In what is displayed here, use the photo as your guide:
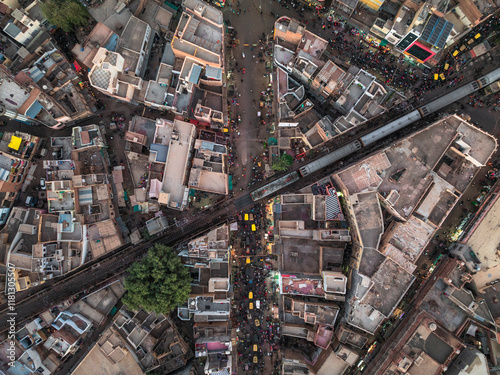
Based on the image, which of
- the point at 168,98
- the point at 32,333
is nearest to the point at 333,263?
the point at 168,98

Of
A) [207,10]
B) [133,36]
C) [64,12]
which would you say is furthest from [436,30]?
[64,12]

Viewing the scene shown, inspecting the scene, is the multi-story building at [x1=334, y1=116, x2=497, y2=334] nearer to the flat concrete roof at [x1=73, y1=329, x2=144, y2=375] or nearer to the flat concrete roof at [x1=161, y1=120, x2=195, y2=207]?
the flat concrete roof at [x1=161, y1=120, x2=195, y2=207]

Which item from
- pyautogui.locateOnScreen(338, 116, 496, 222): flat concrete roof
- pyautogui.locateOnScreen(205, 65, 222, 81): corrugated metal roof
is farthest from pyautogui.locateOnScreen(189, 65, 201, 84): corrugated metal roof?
pyautogui.locateOnScreen(338, 116, 496, 222): flat concrete roof

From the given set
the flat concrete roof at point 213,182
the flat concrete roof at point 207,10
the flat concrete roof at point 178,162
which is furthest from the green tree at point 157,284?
the flat concrete roof at point 207,10

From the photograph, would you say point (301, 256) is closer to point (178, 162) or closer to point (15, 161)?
point (178, 162)

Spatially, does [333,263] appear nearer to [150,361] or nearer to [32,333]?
[150,361]

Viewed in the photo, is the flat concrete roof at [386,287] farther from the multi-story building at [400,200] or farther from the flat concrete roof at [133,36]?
the flat concrete roof at [133,36]
